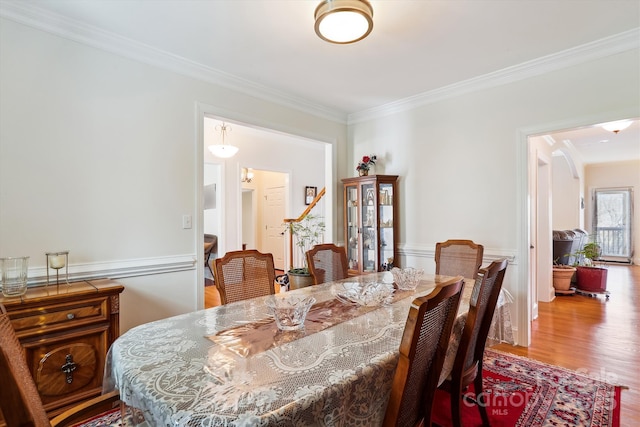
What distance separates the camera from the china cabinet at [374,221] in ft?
12.6

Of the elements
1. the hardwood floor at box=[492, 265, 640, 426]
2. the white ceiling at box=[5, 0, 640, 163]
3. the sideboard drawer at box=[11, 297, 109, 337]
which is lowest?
the hardwood floor at box=[492, 265, 640, 426]

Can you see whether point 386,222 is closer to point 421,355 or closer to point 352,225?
point 352,225

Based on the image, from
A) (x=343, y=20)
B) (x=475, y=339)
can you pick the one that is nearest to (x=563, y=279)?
(x=475, y=339)

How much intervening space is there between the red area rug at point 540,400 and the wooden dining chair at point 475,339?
29cm

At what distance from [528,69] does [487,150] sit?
2.53ft

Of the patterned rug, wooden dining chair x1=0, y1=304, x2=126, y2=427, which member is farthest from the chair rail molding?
wooden dining chair x1=0, y1=304, x2=126, y2=427

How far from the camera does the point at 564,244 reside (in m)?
5.30

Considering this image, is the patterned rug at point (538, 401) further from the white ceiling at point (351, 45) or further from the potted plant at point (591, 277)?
the potted plant at point (591, 277)

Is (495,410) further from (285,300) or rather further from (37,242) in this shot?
(37,242)

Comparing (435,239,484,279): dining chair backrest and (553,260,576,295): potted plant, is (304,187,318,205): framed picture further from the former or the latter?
(553,260,576,295): potted plant

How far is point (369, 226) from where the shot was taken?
157 inches

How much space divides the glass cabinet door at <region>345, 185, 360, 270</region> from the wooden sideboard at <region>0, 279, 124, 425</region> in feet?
8.86

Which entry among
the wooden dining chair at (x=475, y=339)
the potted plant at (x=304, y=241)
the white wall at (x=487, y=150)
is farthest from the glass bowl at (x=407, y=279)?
the white wall at (x=487, y=150)

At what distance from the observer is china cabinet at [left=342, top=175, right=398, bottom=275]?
12.6ft
